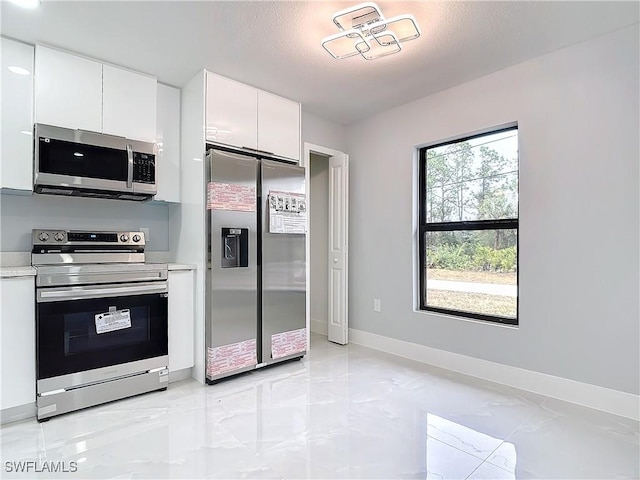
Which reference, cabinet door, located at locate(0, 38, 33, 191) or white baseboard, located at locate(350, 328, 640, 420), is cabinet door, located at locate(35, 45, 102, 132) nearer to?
cabinet door, located at locate(0, 38, 33, 191)

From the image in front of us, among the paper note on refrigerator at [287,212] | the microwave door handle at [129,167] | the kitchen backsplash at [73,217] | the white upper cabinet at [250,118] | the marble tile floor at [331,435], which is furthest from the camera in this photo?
the paper note on refrigerator at [287,212]

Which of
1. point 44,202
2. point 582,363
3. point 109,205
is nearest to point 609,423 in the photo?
point 582,363

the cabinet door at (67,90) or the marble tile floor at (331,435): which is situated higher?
the cabinet door at (67,90)

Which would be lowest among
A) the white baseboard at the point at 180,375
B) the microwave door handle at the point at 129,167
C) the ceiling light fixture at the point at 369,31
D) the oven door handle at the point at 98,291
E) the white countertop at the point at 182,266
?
the white baseboard at the point at 180,375

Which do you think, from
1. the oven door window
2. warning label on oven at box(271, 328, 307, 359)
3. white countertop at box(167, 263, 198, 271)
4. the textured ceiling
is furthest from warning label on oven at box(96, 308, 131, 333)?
the textured ceiling

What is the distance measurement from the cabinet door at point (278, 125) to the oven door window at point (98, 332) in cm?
163

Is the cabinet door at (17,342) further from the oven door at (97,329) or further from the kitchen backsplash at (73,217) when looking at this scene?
the kitchen backsplash at (73,217)

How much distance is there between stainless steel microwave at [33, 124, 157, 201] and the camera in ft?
8.02

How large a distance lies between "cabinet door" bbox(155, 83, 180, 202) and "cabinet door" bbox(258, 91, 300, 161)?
731 millimetres

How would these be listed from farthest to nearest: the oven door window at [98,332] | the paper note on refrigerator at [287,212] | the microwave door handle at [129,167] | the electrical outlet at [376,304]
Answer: the electrical outlet at [376,304], the paper note on refrigerator at [287,212], the microwave door handle at [129,167], the oven door window at [98,332]

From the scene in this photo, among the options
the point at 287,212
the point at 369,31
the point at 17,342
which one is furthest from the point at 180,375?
the point at 369,31

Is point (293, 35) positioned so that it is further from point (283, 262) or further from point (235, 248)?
point (283, 262)

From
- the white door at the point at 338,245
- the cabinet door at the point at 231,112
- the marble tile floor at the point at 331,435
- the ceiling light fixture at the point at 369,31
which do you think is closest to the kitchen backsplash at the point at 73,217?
the cabinet door at the point at 231,112

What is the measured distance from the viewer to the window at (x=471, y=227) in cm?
300
